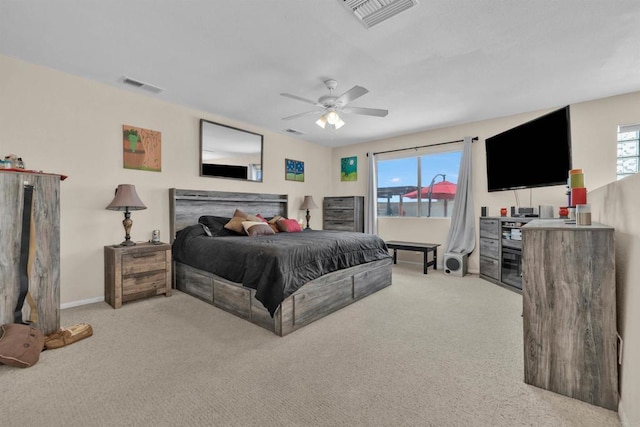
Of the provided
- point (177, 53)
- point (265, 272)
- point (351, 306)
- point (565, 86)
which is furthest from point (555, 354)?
point (177, 53)

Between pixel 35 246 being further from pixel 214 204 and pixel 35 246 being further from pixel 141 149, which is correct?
pixel 214 204

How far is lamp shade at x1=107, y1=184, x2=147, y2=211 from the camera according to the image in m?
3.20

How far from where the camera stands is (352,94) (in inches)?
114

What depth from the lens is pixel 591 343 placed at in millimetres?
1608

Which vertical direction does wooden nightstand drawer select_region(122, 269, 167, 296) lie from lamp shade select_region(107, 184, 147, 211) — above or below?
below

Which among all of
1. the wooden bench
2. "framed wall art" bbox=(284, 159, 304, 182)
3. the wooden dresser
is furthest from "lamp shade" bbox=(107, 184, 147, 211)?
the wooden bench

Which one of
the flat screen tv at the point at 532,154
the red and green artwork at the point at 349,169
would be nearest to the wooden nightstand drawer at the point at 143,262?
the red and green artwork at the point at 349,169

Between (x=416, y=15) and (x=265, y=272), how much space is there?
243 cm

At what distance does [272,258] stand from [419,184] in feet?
13.4

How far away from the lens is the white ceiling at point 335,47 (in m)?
2.14

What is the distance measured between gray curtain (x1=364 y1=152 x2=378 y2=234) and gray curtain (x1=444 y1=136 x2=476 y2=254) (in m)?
1.61

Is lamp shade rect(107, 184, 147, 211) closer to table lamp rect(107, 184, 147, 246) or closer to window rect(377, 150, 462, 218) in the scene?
table lamp rect(107, 184, 147, 246)

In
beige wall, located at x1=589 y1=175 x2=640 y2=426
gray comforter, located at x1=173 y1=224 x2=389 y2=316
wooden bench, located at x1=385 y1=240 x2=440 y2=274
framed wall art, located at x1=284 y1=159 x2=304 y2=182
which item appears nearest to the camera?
beige wall, located at x1=589 y1=175 x2=640 y2=426

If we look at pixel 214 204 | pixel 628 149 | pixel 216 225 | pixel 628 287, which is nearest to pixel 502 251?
pixel 628 149
